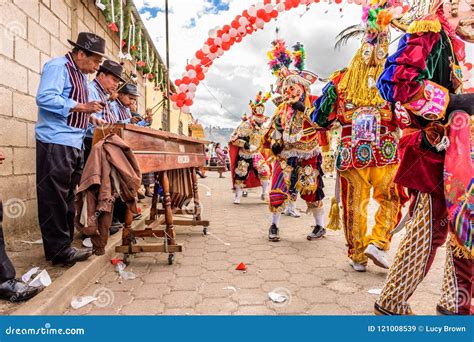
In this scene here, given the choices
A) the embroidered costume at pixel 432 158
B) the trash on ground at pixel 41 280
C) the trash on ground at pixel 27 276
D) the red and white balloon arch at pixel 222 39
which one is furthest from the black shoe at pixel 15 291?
the red and white balloon arch at pixel 222 39

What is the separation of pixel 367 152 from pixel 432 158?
3.82 feet

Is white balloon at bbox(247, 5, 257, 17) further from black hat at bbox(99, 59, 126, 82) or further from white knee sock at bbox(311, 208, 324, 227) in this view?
white knee sock at bbox(311, 208, 324, 227)

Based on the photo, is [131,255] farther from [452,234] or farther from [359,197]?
[452,234]

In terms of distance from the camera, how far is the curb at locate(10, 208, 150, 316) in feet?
Answer: 6.61

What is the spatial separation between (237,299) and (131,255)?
5.55ft

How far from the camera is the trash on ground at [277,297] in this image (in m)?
2.42

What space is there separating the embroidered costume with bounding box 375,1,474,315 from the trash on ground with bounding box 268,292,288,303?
2.34 ft

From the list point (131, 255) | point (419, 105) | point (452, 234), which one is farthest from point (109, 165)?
point (452, 234)

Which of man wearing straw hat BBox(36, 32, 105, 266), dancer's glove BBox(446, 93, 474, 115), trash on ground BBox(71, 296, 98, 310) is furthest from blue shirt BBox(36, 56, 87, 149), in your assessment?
dancer's glove BBox(446, 93, 474, 115)

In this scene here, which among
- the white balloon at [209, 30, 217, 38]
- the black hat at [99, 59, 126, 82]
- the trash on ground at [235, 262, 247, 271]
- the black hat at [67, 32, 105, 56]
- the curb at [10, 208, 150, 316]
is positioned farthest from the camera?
the white balloon at [209, 30, 217, 38]

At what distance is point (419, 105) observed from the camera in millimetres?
1627

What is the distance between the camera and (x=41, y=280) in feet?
7.80

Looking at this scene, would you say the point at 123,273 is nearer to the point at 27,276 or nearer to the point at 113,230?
the point at 27,276

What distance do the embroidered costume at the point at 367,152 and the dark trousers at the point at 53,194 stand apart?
2.46 m
